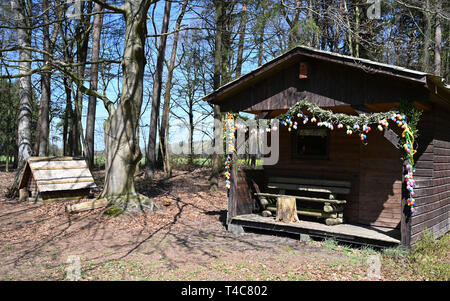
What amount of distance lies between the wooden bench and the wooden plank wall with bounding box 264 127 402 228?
333 millimetres

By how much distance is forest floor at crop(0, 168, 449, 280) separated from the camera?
5191mm

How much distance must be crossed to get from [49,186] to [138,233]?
3.87 m

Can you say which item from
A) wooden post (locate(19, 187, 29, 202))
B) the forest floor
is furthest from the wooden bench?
wooden post (locate(19, 187, 29, 202))

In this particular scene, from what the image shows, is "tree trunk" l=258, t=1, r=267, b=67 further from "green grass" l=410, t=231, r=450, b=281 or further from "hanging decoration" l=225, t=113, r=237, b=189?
"green grass" l=410, t=231, r=450, b=281

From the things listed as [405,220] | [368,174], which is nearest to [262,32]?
[368,174]

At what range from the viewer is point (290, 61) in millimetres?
7254

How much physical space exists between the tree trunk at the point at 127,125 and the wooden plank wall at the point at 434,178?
6520mm

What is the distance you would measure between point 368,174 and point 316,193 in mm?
1321

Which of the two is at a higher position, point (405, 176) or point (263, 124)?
point (263, 124)

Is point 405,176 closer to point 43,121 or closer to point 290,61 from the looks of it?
point 290,61

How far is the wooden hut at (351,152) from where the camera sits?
20.5 ft

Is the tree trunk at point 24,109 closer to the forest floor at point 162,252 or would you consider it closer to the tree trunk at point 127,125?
the forest floor at point 162,252

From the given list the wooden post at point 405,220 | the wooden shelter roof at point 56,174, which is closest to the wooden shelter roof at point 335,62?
the wooden post at point 405,220
